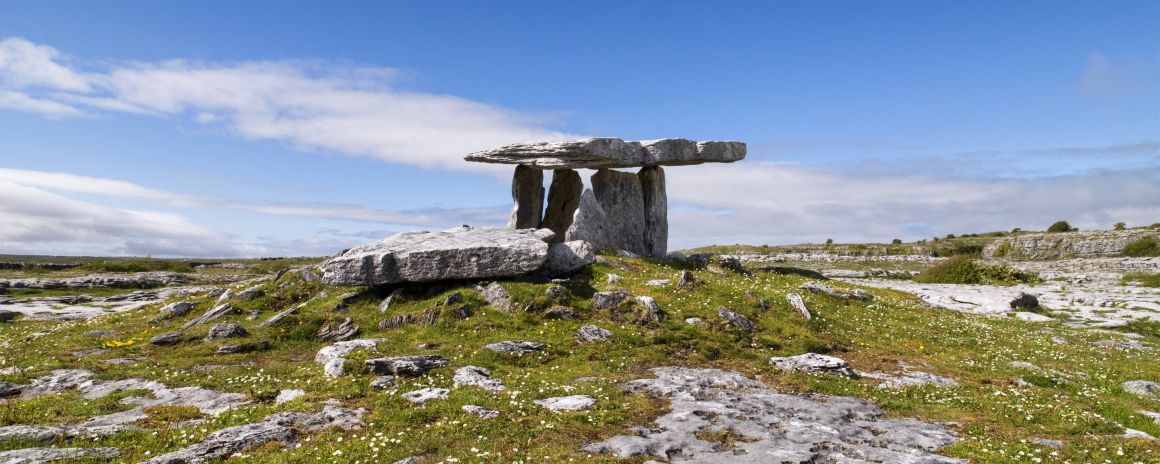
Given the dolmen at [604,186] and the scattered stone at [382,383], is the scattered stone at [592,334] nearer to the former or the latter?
the scattered stone at [382,383]

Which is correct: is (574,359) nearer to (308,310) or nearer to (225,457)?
(225,457)

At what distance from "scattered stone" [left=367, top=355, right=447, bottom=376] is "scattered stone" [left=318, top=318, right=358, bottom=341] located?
20.7 feet

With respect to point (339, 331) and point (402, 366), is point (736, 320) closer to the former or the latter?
point (402, 366)

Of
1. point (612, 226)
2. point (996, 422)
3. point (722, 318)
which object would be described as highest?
point (612, 226)

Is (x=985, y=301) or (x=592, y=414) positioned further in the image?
(x=985, y=301)

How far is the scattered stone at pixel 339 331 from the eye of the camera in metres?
24.0

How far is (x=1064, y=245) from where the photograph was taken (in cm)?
7019

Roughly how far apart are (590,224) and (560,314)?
12.4 metres

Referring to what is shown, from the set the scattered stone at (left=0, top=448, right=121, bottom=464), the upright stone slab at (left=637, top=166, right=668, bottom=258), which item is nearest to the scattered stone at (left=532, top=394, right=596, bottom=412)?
the scattered stone at (left=0, top=448, right=121, bottom=464)

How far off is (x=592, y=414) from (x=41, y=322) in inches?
1345

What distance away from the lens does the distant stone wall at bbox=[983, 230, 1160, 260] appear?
2645 inches

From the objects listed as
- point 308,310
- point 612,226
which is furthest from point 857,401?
point 612,226

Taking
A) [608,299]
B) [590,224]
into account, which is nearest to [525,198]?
[590,224]

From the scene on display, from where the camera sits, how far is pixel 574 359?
19.8 meters
